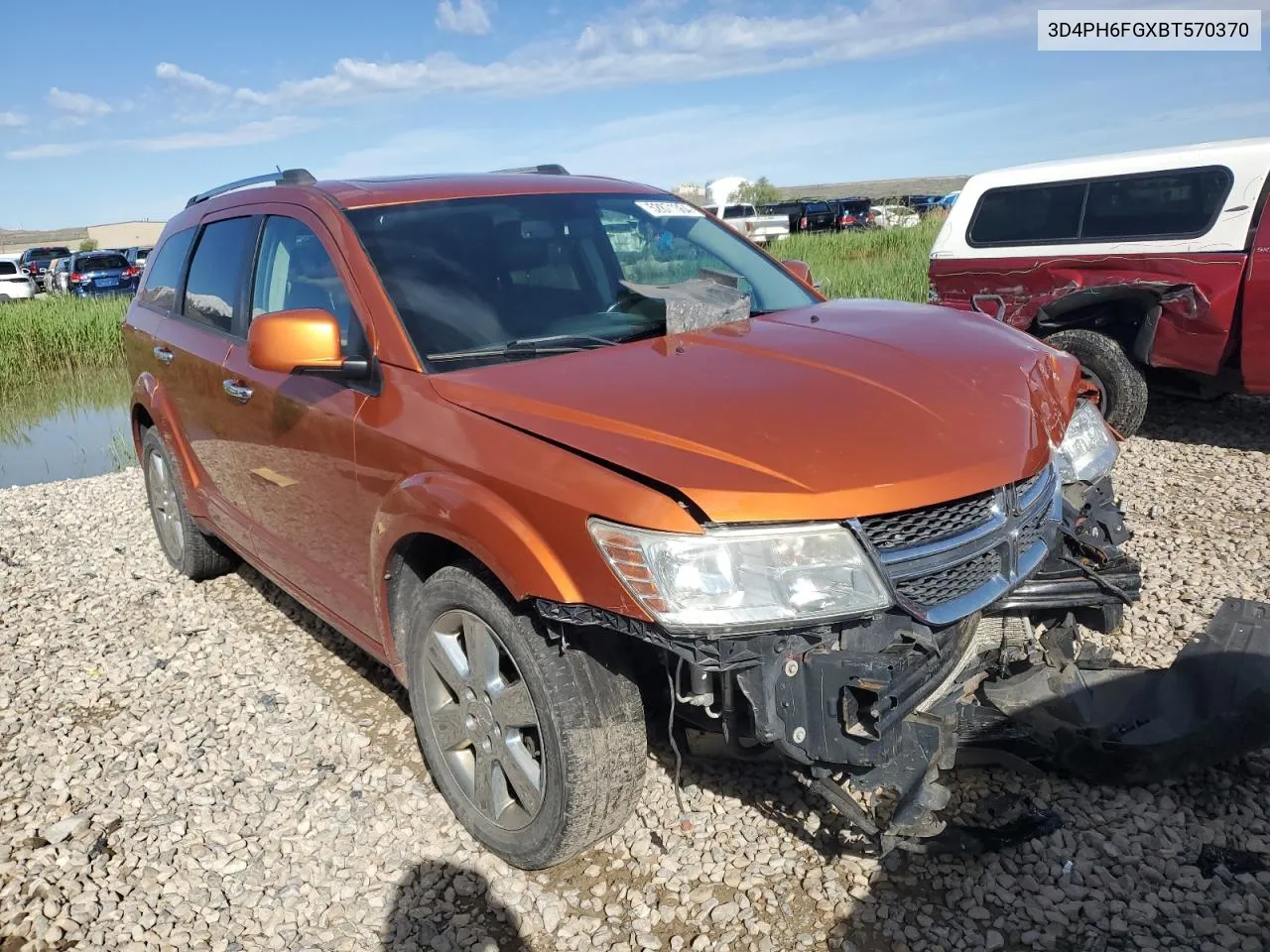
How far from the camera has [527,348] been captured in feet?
9.18

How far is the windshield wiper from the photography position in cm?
274

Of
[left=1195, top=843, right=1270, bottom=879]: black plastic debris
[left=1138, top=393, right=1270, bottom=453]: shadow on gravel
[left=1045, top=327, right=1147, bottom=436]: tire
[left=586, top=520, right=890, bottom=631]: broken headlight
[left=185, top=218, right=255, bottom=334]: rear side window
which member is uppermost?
[left=185, top=218, right=255, bottom=334]: rear side window

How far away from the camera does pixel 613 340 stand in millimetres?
2895

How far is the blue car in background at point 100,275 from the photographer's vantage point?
25.9m

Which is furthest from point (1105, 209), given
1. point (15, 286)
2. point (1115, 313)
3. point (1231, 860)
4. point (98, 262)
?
point (98, 262)

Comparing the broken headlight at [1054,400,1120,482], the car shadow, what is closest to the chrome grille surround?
the broken headlight at [1054,400,1120,482]

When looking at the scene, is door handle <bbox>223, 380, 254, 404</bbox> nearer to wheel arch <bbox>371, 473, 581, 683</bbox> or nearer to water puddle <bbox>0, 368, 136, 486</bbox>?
wheel arch <bbox>371, 473, 581, 683</bbox>

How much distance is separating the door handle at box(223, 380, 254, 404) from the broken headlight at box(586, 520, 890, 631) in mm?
2136

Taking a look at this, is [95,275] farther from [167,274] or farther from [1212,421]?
[1212,421]

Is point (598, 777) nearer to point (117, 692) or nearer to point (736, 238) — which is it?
point (736, 238)

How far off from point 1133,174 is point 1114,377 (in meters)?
1.48

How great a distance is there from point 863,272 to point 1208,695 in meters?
10.5

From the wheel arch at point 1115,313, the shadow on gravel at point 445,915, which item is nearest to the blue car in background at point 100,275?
the wheel arch at point 1115,313

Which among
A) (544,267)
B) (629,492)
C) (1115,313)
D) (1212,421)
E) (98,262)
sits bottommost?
(1212,421)
